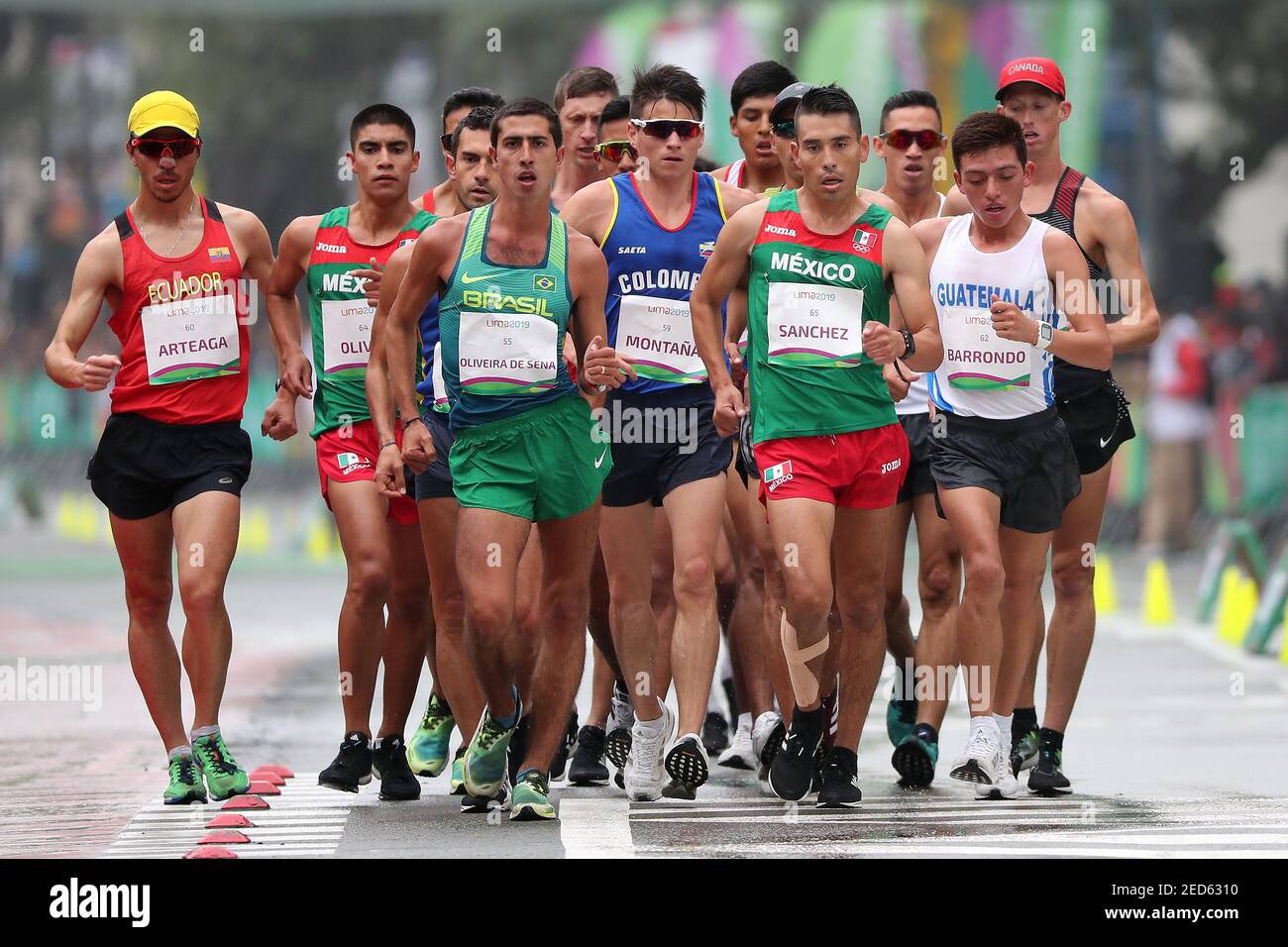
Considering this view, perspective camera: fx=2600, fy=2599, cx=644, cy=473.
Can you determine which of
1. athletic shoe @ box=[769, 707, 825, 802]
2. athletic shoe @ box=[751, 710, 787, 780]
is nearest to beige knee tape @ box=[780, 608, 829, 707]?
athletic shoe @ box=[769, 707, 825, 802]

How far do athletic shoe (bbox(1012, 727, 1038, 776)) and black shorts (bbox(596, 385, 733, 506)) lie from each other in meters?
1.65

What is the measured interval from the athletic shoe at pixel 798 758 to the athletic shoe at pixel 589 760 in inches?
44.2

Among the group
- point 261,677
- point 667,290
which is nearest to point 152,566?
point 667,290

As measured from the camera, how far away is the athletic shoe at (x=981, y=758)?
31.9ft

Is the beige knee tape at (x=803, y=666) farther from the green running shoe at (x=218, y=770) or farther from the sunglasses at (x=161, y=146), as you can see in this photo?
the sunglasses at (x=161, y=146)

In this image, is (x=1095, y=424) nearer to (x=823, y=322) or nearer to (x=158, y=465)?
(x=823, y=322)

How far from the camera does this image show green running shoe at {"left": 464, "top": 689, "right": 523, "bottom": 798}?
9.27 metres

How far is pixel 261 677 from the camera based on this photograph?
1527 centimetres

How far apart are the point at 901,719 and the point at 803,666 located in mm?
1696

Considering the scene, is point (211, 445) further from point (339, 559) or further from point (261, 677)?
point (339, 559)

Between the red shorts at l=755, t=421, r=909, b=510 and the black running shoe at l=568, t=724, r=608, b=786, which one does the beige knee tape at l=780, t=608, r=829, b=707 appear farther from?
the black running shoe at l=568, t=724, r=608, b=786

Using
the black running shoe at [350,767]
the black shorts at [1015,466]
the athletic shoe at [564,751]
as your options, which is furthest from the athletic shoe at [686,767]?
the black shorts at [1015,466]
